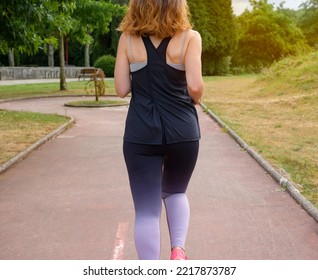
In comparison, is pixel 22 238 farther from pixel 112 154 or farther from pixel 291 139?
pixel 291 139

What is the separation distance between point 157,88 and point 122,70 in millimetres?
247

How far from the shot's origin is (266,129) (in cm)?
1405

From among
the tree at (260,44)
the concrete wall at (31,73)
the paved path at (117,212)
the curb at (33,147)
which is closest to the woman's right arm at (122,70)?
the paved path at (117,212)

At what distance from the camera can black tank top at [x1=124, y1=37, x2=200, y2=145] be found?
133 inches

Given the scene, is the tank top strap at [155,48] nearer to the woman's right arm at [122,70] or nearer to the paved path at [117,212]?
the woman's right arm at [122,70]

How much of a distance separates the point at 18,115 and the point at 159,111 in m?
14.2

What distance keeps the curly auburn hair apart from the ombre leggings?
2.12 ft

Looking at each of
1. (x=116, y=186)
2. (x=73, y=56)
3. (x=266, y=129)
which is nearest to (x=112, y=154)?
(x=116, y=186)

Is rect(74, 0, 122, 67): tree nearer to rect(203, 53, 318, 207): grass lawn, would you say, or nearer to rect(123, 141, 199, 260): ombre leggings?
rect(203, 53, 318, 207): grass lawn

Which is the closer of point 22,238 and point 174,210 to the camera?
point 174,210

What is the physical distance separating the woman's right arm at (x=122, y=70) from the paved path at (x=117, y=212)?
1.75m

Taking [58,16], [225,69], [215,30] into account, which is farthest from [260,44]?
[58,16]

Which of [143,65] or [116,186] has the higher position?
[143,65]

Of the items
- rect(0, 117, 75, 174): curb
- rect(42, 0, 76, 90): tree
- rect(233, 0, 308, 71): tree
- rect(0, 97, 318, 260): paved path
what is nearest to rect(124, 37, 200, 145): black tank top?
rect(0, 97, 318, 260): paved path
